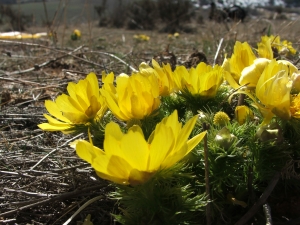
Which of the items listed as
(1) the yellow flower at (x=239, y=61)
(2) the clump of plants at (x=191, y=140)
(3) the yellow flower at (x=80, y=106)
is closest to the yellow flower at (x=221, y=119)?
(2) the clump of plants at (x=191, y=140)

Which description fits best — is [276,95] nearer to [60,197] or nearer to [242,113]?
[242,113]

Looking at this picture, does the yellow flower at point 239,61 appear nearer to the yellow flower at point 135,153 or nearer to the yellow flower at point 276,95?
the yellow flower at point 276,95

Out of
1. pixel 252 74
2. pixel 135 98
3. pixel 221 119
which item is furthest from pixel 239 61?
pixel 135 98

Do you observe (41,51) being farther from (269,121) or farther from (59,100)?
(269,121)

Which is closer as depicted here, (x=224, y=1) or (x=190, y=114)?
(x=190, y=114)

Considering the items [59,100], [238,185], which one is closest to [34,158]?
[59,100]

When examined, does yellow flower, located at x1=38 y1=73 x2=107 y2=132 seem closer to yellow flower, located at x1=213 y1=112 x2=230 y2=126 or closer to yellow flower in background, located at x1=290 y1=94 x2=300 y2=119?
yellow flower, located at x1=213 y1=112 x2=230 y2=126

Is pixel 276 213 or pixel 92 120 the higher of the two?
pixel 92 120
